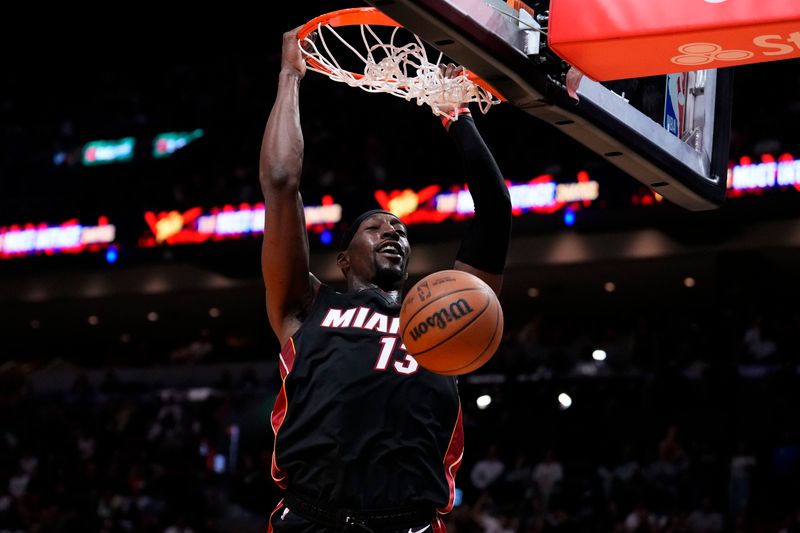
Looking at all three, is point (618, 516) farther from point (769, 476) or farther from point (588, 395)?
point (588, 395)

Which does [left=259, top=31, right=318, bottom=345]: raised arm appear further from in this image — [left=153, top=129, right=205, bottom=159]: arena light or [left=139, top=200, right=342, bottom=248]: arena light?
[left=153, top=129, right=205, bottom=159]: arena light

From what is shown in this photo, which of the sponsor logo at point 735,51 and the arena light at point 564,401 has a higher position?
the sponsor logo at point 735,51

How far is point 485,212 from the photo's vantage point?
14.1 feet

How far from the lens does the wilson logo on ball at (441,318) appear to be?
3770mm

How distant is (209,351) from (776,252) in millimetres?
8828

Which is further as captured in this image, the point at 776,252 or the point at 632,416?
the point at 776,252

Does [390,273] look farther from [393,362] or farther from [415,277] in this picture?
[415,277]

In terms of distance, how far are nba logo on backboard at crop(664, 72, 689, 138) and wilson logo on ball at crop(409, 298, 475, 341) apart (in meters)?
1.18

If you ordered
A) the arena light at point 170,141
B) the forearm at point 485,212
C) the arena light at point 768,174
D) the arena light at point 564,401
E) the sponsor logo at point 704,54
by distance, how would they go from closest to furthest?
1. the sponsor logo at point 704,54
2. the forearm at point 485,212
3. the arena light at point 564,401
4. the arena light at point 768,174
5. the arena light at point 170,141

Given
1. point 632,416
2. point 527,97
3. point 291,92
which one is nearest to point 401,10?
point 527,97

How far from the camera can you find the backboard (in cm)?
354

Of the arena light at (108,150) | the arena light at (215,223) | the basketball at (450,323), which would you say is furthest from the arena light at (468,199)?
the basketball at (450,323)

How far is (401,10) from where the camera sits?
11.1 feet

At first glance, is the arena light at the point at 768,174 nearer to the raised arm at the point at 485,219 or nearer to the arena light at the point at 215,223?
the arena light at the point at 215,223
